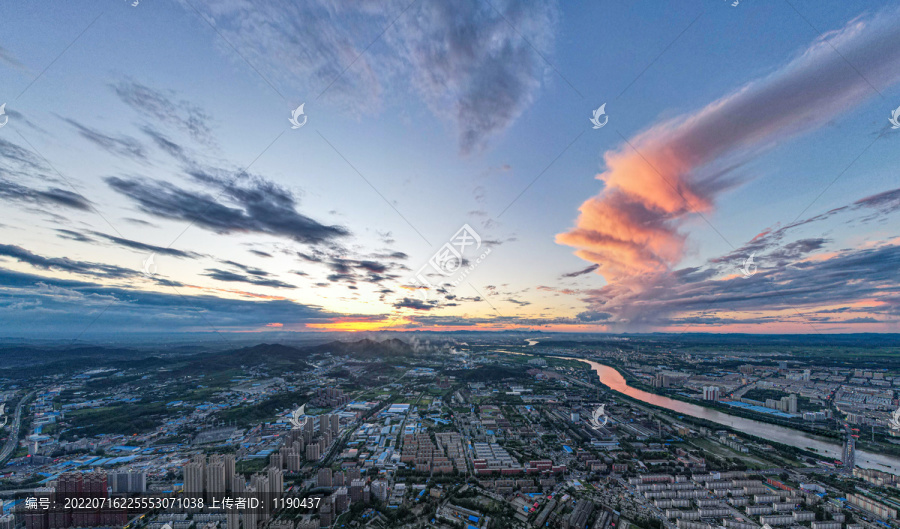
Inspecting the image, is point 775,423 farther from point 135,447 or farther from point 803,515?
point 135,447

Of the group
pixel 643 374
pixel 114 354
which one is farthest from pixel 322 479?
pixel 114 354

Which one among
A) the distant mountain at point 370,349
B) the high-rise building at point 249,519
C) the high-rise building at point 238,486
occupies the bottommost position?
the distant mountain at point 370,349

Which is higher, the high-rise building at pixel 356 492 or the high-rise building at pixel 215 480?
the high-rise building at pixel 215 480

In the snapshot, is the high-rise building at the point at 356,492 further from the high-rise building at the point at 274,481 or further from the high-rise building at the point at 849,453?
the high-rise building at the point at 849,453

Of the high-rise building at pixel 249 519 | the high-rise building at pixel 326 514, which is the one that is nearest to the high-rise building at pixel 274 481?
the high-rise building at pixel 249 519

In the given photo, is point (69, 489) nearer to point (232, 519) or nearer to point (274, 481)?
point (232, 519)

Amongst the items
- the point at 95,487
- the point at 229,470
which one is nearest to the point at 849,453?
the point at 229,470

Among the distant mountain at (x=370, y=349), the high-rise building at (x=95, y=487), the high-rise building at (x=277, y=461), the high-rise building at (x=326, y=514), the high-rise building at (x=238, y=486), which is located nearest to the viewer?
the high-rise building at (x=95, y=487)

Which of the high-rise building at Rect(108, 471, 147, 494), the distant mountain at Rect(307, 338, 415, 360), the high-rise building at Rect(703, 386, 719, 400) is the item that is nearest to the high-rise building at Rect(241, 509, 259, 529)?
the high-rise building at Rect(108, 471, 147, 494)
